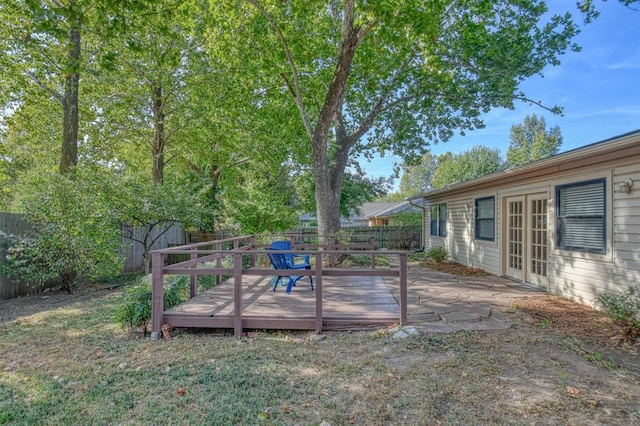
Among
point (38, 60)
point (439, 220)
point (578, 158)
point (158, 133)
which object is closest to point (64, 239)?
point (38, 60)

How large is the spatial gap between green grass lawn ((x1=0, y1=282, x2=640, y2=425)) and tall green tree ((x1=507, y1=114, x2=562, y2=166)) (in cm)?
4446

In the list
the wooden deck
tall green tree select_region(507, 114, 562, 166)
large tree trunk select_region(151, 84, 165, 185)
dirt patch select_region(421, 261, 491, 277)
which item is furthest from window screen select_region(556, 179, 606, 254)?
tall green tree select_region(507, 114, 562, 166)

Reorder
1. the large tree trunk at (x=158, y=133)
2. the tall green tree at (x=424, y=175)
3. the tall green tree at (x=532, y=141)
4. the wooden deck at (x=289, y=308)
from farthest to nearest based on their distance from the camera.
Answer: the tall green tree at (x=424, y=175), the tall green tree at (x=532, y=141), the large tree trunk at (x=158, y=133), the wooden deck at (x=289, y=308)

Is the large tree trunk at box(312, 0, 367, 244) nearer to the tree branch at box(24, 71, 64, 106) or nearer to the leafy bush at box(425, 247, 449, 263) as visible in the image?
the leafy bush at box(425, 247, 449, 263)

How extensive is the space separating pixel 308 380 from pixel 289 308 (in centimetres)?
178

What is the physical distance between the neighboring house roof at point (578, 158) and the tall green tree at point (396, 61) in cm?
327

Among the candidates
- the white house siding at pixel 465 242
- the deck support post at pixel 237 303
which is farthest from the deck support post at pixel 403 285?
the white house siding at pixel 465 242

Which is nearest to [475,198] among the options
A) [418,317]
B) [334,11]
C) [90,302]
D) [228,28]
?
[418,317]

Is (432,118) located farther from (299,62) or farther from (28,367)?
(28,367)

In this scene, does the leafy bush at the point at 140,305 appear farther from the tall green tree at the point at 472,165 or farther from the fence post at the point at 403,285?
the tall green tree at the point at 472,165

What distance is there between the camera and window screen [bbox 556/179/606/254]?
5.30 m

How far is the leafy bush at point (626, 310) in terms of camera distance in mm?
A: 4031

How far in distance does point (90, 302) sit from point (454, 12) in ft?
38.6

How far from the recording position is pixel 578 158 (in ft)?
17.2
